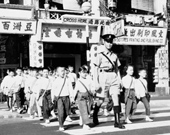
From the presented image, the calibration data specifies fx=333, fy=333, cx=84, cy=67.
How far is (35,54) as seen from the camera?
53.7 ft

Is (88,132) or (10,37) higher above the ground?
(10,37)

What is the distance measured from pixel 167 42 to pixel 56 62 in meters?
6.88

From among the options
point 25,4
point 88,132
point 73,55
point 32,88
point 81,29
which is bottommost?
point 88,132

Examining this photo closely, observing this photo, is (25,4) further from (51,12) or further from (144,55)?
(144,55)

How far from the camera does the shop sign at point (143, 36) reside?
18.8 m

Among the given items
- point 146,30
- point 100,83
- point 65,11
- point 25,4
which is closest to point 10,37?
point 25,4

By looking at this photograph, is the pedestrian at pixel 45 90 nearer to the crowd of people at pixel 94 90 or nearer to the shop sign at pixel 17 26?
the crowd of people at pixel 94 90

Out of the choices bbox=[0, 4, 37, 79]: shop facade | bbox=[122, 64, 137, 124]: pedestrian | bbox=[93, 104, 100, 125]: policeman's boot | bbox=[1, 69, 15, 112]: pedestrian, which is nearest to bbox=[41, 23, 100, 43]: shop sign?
bbox=[0, 4, 37, 79]: shop facade

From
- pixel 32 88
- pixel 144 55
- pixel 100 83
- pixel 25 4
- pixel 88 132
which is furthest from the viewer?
pixel 144 55

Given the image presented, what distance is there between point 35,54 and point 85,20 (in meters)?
3.11

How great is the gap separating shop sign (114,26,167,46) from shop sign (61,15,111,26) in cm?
141

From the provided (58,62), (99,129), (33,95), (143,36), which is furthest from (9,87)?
(143,36)

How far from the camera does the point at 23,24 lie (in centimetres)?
1595

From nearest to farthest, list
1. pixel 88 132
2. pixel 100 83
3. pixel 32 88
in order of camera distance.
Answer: pixel 88 132, pixel 100 83, pixel 32 88
